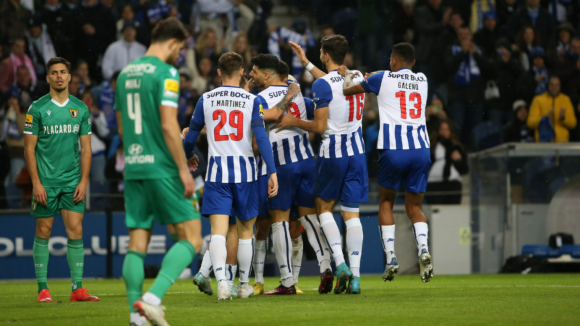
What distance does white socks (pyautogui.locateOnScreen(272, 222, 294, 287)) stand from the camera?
7.34m

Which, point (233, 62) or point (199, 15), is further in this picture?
point (199, 15)

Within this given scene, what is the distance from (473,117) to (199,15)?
657 cm

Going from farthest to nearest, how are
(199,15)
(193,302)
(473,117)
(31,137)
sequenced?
(199,15) < (473,117) < (31,137) < (193,302)

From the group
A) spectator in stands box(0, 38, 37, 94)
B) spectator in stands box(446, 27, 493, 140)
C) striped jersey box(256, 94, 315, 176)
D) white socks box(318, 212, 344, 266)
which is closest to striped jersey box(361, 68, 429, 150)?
striped jersey box(256, 94, 315, 176)

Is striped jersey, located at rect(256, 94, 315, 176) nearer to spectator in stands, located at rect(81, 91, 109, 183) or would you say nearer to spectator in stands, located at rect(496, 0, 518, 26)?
spectator in stands, located at rect(81, 91, 109, 183)

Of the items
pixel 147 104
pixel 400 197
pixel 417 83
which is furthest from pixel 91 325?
pixel 400 197

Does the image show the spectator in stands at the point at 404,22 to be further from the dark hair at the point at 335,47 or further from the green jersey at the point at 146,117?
the green jersey at the point at 146,117

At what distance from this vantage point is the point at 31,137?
7242 millimetres

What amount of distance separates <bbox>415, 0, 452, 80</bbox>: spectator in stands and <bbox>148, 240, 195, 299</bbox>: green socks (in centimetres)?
1189

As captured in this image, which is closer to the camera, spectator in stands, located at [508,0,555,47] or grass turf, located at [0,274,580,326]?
grass turf, located at [0,274,580,326]

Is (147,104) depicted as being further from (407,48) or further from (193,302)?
(407,48)

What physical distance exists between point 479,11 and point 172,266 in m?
13.8

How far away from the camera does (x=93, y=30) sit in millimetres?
15430

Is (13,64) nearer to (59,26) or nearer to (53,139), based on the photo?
(59,26)
